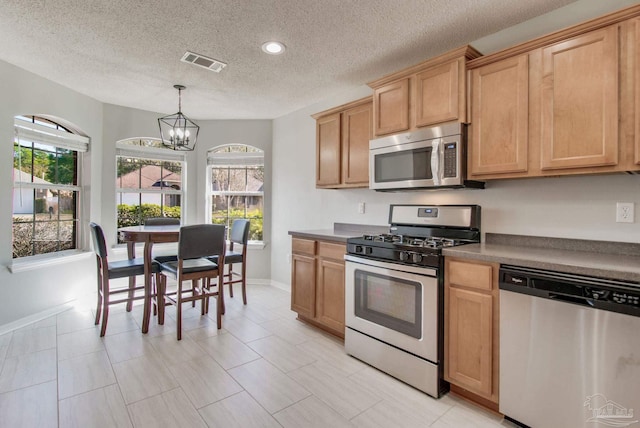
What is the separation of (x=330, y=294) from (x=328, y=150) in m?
1.49

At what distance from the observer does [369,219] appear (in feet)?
10.8

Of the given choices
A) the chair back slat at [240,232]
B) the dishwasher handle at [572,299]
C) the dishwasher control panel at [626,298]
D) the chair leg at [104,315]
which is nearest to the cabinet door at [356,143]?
the chair back slat at [240,232]

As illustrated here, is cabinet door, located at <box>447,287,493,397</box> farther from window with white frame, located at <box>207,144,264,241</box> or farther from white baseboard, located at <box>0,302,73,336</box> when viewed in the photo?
white baseboard, located at <box>0,302,73,336</box>

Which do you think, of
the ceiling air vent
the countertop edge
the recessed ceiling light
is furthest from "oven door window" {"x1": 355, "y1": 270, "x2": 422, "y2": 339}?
the ceiling air vent

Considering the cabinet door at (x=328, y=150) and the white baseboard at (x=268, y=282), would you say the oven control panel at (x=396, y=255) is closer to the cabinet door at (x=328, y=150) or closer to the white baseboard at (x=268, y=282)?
the cabinet door at (x=328, y=150)

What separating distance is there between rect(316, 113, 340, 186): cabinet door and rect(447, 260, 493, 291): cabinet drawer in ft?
5.20

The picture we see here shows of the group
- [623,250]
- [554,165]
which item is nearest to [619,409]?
[623,250]

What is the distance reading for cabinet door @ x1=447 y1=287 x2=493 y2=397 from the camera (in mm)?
1823

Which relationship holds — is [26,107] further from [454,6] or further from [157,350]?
[454,6]

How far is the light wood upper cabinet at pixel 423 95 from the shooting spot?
219cm

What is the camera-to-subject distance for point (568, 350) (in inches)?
59.9

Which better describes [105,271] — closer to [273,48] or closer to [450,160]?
[273,48]

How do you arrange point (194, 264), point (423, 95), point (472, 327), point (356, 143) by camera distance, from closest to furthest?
point (472, 327) → point (423, 95) → point (356, 143) → point (194, 264)

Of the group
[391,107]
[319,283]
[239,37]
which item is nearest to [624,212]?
[391,107]
